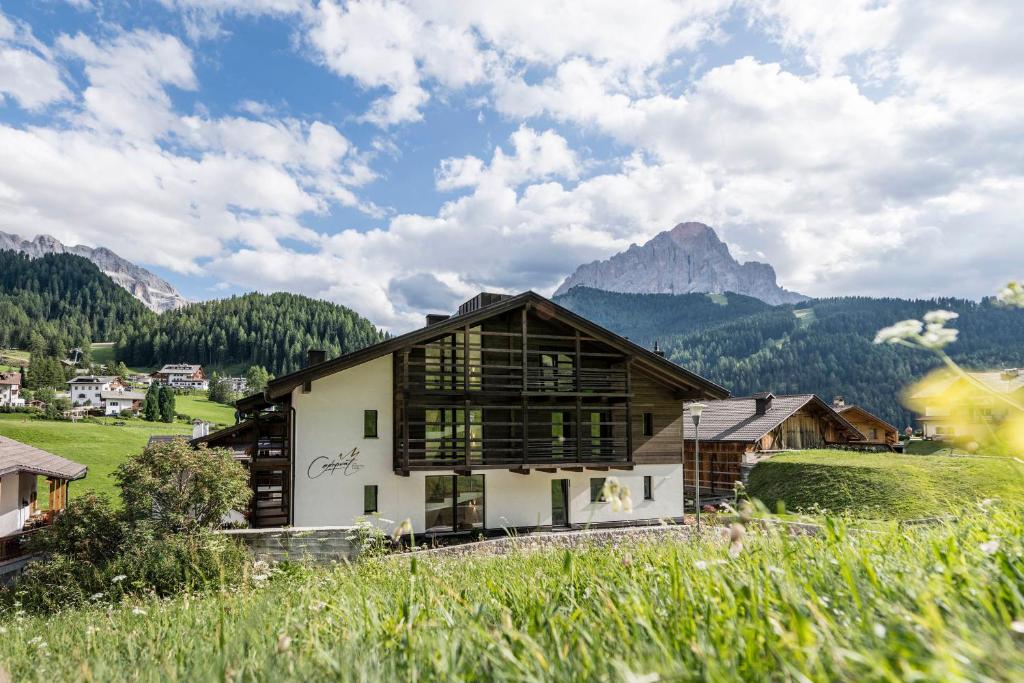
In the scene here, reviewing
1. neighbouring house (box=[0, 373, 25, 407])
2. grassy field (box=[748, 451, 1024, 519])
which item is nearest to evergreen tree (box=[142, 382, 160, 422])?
neighbouring house (box=[0, 373, 25, 407])

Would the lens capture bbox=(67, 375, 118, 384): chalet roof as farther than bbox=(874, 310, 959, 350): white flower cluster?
Yes

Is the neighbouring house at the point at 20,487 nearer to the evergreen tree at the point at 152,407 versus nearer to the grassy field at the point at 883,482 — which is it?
the grassy field at the point at 883,482

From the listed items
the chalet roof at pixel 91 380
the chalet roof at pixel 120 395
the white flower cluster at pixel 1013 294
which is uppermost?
the chalet roof at pixel 91 380

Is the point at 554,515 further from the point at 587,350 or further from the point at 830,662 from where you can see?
the point at 830,662

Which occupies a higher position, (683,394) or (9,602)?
(683,394)

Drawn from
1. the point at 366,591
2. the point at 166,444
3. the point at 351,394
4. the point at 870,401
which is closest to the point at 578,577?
the point at 366,591

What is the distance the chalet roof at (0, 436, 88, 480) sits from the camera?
19.2 m

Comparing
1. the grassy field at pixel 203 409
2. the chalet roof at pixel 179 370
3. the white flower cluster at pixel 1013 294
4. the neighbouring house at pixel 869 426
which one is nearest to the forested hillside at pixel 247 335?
the chalet roof at pixel 179 370

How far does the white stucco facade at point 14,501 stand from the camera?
20.4 meters

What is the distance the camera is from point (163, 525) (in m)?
13.5

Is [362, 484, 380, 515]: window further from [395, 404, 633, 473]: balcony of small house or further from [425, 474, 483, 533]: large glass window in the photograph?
[425, 474, 483, 533]: large glass window

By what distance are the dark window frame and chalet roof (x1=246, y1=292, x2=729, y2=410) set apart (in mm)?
1719

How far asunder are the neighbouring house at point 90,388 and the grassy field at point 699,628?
483 ft

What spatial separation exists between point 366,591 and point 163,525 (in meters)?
12.1
